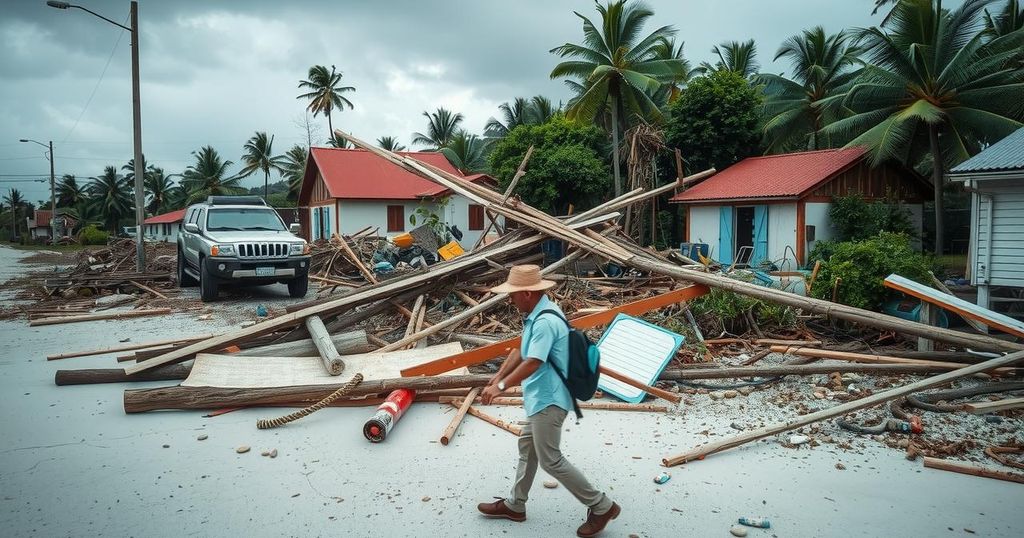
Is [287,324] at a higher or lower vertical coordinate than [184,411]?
higher

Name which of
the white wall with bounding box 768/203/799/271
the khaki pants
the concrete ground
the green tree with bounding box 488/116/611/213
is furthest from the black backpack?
the green tree with bounding box 488/116/611/213

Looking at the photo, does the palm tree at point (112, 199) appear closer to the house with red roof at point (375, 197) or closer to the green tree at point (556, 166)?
the house with red roof at point (375, 197)

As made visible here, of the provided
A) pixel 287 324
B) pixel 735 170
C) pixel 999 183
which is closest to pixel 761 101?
pixel 735 170

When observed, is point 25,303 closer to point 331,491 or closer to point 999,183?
point 331,491

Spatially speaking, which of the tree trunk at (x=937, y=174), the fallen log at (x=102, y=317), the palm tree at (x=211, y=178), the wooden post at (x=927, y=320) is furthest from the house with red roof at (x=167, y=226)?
the wooden post at (x=927, y=320)

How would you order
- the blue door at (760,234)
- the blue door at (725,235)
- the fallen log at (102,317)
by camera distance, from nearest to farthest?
the fallen log at (102,317)
the blue door at (760,234)
the blue door at (725,235)

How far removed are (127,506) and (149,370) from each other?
3249mm

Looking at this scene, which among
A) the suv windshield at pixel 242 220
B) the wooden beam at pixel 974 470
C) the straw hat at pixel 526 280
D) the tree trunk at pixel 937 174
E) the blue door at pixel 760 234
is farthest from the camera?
the blue door at pixel 760 234

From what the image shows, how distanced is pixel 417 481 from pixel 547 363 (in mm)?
1623

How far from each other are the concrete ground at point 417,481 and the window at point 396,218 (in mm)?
24580

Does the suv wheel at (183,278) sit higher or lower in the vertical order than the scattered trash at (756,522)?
higher

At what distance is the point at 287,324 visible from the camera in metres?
7.96

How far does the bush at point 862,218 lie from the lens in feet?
63.3

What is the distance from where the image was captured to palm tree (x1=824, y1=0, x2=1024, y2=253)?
18328 millimetres
